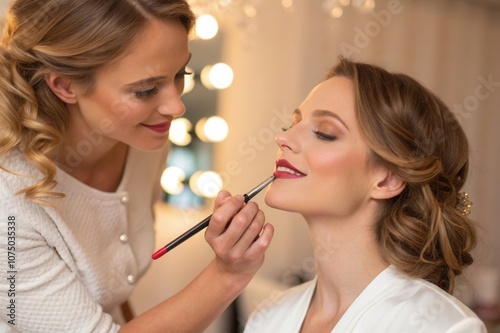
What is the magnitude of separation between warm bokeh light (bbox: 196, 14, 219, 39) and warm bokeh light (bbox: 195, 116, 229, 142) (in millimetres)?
430

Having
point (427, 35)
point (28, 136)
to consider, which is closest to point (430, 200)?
point (28, 136)

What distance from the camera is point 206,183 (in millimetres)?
3227

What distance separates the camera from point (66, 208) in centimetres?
146

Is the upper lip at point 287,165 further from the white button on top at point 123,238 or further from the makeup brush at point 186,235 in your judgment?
the white button on top at point 123,238

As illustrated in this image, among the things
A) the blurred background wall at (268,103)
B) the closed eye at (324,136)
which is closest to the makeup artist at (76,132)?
the closed eye at (324,136)

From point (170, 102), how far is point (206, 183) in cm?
187

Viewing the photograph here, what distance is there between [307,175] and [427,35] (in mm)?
2689

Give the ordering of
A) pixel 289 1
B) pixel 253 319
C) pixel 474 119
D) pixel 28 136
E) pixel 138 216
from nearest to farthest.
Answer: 1. pixel 28 136
2. pixel 253 319
3. pixel 138 216
4. pixel 289 1
5. pixel 474 119

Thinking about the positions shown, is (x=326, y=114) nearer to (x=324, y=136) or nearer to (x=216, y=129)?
(x=324, y=136)

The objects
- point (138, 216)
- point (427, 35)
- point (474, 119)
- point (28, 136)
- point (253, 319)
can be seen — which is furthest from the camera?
point (474, 119)

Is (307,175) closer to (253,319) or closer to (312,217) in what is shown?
(312,217)

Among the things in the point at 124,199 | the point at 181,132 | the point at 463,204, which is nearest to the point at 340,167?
the point at 463,204

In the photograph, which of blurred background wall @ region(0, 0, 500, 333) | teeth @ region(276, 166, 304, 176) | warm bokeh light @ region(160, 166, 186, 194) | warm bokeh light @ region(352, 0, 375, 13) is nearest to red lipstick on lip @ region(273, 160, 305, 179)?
teeth @ region(276, 166, 304, 176)

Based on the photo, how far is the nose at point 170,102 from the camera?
1.37m
